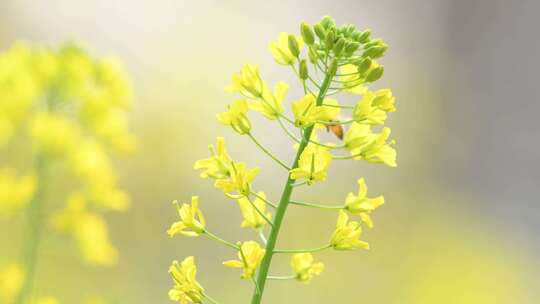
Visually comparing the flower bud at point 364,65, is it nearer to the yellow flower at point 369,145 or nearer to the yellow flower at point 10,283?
the yellow flower at point 369,145

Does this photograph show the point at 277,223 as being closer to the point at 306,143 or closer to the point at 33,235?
the point at 306,143

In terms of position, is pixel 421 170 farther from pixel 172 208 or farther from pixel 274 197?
pixel 172 208

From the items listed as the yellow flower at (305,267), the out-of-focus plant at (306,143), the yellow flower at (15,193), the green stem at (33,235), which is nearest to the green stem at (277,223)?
the out-of-focus plant at (306,143)

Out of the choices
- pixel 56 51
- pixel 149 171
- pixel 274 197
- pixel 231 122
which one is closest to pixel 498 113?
pixel 274 197

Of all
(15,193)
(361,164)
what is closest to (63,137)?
(15,193)

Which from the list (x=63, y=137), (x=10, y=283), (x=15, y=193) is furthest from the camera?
(x=63, y=137)

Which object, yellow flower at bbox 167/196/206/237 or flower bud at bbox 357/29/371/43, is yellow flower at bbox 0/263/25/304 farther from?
flower bud at bbox 357/29/371/43

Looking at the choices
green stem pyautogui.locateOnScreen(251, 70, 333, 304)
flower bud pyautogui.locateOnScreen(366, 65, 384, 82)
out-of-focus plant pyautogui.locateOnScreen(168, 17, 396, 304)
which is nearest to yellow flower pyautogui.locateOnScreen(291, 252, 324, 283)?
out-of-focus plant pyautogui.locateOnScreen(168, 17, 396, 304)

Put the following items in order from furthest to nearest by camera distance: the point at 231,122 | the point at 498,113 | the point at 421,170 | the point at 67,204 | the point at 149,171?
the point at 498,113
the point at 421,170
the point at 149,171
the point at 67,204
the point at 231,122
